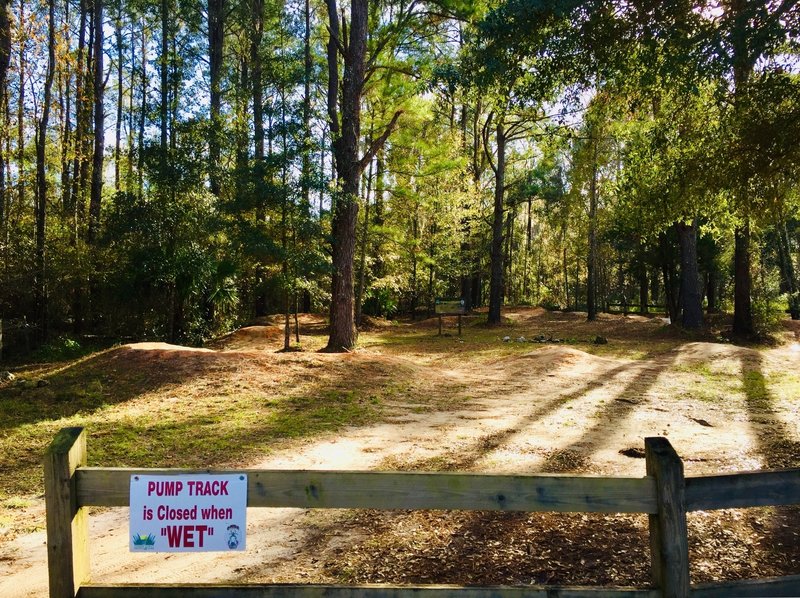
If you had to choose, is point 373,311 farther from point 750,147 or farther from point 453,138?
point 750,147

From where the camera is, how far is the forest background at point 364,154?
605cm

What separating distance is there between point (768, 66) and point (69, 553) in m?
7.36

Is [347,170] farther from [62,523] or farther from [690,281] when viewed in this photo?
[690,281]

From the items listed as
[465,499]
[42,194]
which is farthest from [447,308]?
[465,499]

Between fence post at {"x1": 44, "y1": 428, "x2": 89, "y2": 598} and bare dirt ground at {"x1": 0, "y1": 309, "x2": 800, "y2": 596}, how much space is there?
3.47ft

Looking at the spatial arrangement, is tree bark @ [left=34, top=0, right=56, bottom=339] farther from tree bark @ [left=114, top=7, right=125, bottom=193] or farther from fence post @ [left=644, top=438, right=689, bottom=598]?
fence post @ [left=644, top=438, right=689, bottom=598]

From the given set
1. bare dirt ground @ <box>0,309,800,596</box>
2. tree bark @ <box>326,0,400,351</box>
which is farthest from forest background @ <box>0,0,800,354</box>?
bare dirt ground @ <box>0,309,800,596</box>

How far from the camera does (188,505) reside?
97.0 inches

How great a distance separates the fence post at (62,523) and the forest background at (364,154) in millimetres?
5560

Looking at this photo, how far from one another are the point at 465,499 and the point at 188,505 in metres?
1.26

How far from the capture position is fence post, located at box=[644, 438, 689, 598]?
241 centimetres

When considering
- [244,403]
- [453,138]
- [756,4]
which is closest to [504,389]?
[244,403]

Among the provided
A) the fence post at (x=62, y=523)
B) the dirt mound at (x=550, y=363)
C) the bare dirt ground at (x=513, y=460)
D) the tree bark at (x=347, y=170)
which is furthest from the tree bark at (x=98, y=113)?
the fence post at (x=62, y=523)

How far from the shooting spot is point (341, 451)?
20.0 ft
